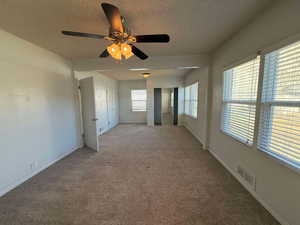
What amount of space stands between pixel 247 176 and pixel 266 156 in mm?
540

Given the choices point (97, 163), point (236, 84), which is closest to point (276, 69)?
point (236, 84)

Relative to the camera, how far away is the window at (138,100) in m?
7.03

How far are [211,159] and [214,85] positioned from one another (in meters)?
1.70

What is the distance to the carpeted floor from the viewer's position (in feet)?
4.91

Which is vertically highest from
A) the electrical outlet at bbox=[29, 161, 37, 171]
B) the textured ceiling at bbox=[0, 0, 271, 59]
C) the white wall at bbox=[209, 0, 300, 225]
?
the textured ceiling at bbox=[0, 0, 271, 59]

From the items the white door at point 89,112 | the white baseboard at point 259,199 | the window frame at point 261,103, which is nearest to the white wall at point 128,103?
the white door at point 89,112

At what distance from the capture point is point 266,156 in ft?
5.21

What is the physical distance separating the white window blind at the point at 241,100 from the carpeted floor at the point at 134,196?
822 mm

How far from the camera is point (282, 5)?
4.49ft

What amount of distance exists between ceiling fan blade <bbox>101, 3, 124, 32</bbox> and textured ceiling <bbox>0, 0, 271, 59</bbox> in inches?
10.5

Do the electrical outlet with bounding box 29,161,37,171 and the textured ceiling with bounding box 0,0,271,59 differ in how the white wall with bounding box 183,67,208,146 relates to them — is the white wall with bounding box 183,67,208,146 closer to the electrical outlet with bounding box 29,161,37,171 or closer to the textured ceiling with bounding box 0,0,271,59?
the textured ceiling with bounding box 0,0,271,59

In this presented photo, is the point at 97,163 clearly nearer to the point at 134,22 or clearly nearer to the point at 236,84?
the point at 134,22

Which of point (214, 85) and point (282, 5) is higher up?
point (282, 5)

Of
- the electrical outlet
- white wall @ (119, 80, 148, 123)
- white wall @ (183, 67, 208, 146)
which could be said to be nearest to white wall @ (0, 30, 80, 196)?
the electrical outlet
